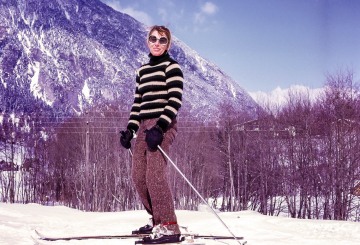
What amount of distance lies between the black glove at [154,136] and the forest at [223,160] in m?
Answer: 24.3


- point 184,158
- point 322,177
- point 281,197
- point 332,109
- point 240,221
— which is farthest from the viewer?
point 184,158

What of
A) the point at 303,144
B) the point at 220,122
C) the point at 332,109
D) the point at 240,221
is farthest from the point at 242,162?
the point at 240,221

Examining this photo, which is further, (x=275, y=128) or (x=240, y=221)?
(x=275, y=128)

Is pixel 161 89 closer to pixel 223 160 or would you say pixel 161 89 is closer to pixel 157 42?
pixel 157 42

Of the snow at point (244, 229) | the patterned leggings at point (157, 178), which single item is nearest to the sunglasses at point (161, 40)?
the patterned leggings at point (157, 178)

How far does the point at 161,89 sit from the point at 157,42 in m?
0.45

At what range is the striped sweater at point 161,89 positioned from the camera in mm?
3387

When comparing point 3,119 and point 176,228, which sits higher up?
point 3,119

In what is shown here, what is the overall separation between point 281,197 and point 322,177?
22.4 ft

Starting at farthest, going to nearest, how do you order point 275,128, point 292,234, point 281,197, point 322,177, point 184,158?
point 184,158
point 281,197
point 275,128
point 322,177
point 292,234

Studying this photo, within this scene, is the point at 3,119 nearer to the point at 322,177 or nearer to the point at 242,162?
the point at 242,162

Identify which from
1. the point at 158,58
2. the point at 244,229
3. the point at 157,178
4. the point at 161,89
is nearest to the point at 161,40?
the point at 158,58

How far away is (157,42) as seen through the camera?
365 cm

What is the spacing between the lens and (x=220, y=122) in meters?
37.2
